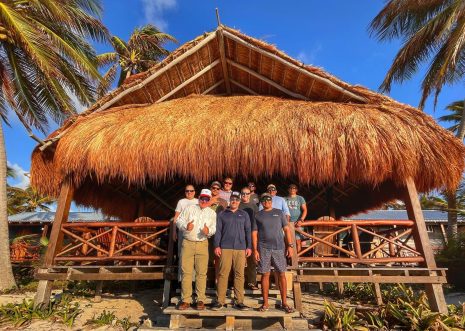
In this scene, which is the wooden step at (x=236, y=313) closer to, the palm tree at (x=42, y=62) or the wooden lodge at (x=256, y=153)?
the wooden lodge at (x=256, y=153)

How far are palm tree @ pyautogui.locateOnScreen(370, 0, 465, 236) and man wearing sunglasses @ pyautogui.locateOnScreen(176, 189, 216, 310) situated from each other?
10.8 meters

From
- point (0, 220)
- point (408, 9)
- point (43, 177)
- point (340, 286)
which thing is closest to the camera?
point (43, 177)

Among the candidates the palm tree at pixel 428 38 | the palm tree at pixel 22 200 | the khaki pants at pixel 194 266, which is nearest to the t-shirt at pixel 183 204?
the khaki pants at pixel 194 266

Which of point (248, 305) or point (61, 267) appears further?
point (61, 267)

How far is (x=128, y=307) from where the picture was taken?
678 centimetres

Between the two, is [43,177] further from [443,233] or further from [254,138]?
[443,233]

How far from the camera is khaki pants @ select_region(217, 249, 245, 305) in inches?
191

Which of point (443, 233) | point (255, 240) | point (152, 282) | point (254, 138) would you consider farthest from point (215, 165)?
point (443, 233)

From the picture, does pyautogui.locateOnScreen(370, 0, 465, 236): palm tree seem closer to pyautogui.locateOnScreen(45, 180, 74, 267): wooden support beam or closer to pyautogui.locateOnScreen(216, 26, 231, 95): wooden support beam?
pyautogui.locateOnScreen(216, 26, 231, 95): wooden support beam

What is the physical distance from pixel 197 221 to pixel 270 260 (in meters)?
1.25

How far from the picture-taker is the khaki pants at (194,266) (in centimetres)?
488

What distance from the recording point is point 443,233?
18.1 metres

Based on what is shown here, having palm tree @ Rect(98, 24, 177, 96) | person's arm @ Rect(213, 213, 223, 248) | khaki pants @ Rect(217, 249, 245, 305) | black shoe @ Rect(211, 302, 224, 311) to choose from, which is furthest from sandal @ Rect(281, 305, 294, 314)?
palm tree @ Rect(98, 24, 177, 96)

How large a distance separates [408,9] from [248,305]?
12868mm
